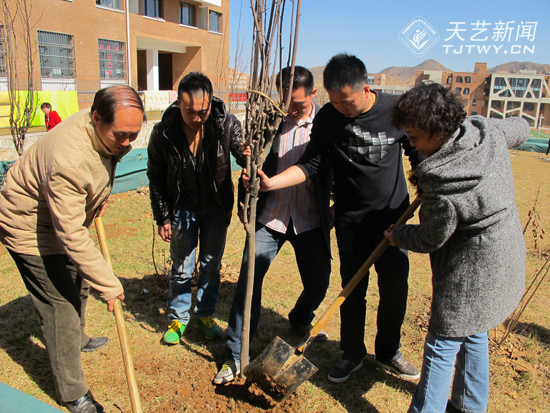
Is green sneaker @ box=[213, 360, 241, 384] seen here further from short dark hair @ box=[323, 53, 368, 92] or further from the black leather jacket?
short dark hair @ box=[323, 53, 368, 92]

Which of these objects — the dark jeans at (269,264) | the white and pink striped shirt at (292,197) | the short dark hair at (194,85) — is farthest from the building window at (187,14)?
the dark jeans at (269,264)

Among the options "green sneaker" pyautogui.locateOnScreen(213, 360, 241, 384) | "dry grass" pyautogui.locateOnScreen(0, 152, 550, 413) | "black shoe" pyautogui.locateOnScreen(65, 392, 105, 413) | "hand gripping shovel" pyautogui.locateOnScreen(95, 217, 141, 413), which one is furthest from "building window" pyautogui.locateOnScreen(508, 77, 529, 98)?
"black shoe" pyautogui.locateOnScreen(65, 392, 105, 413)

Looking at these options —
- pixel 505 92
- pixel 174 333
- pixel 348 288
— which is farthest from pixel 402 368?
pixel 505 92

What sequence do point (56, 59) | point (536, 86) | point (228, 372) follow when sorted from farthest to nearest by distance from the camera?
point (536, 86)
point (56, 59)
point (228, 372)

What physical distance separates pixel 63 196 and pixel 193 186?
1003 mm

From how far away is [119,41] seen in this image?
22203 mm

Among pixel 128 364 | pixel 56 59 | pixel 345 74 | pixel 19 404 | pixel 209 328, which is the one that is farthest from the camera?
pixel 56 59

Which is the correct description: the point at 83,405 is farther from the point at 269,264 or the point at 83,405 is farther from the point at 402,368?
the point at 402,368

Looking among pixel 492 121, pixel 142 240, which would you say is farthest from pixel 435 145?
pixel 142 240

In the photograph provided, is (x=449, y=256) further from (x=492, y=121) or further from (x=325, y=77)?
(x=325, y=77)

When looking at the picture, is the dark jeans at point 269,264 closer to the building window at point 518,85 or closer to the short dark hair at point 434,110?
the short dark hair at point 434,110

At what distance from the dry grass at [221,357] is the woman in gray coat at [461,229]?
686mm

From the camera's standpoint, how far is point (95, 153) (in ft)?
6.49

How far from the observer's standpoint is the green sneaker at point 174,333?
295 centimetres
